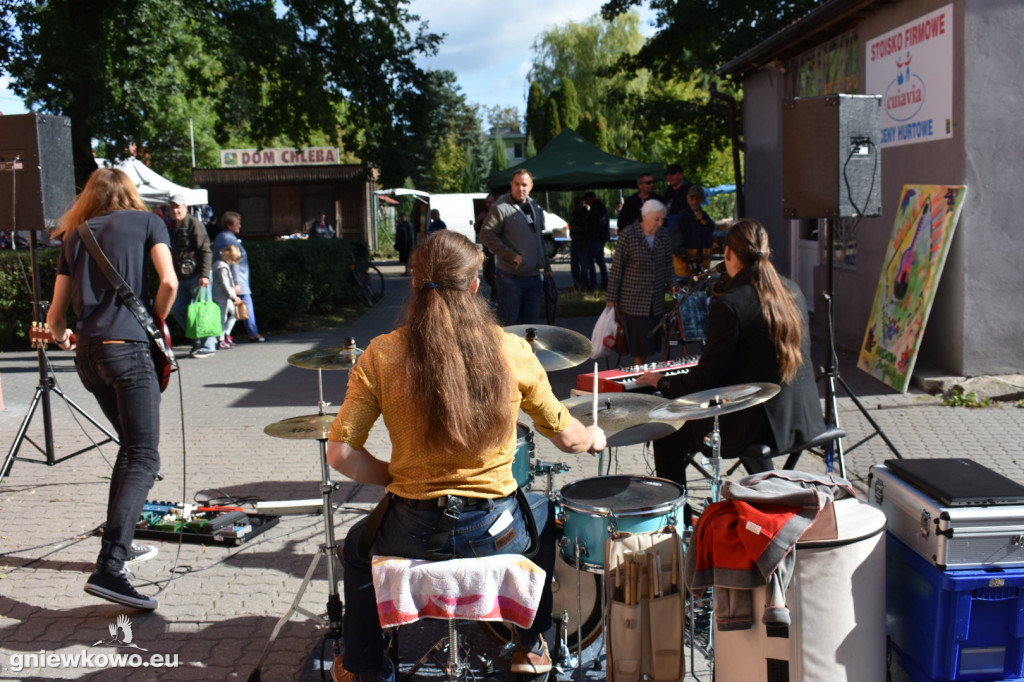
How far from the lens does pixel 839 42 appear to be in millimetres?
11195

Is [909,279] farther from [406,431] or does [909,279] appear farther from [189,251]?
[189,251]

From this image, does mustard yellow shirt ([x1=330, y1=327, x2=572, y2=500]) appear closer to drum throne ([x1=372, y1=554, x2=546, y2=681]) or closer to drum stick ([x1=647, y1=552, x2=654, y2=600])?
drum throne ([x1=372, y1=554, x2=546, y2=681])

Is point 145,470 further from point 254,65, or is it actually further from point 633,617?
point 254,65

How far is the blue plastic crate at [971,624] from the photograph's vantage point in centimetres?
310

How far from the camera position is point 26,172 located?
6.41 meters

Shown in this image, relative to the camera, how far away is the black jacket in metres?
4.39

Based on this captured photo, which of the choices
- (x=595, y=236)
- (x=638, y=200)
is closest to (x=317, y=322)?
(x=638, y=200)

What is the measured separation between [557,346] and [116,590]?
7.44 ft

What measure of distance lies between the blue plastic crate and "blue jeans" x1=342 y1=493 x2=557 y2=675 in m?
1.28

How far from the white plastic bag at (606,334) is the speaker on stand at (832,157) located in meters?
2.27

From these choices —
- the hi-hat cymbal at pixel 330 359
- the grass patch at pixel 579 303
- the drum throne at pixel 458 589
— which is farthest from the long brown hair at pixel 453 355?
the grass patch at pixel 579 303

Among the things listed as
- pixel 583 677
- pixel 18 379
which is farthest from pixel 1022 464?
pixel 18 379

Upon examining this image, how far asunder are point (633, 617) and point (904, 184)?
24.6 ft

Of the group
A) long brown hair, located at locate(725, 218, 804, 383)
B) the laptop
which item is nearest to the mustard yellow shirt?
the laptop
